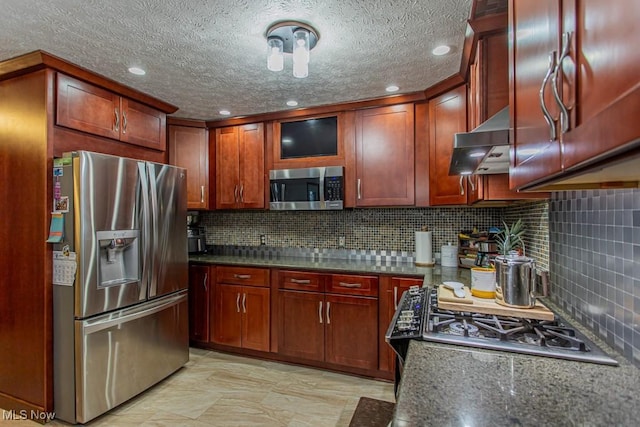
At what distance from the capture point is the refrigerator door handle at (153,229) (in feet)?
8.05

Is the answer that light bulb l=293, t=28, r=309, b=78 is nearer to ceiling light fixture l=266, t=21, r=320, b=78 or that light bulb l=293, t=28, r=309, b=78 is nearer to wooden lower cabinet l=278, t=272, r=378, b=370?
ceiling light fixture l=266, t=21, r=320, b=78

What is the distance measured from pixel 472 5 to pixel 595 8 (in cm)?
126

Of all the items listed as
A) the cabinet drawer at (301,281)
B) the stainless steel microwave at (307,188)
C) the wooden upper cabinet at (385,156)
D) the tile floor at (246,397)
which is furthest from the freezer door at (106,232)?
the wooden upper cabinet at (385,156)

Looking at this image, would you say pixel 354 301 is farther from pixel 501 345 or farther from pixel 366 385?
pixel 501 345

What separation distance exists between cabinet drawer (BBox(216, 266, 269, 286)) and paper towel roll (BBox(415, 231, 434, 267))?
4.56 feet

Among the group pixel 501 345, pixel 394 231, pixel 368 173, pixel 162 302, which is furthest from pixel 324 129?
pixel 501 345

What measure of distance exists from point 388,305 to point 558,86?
220 cm

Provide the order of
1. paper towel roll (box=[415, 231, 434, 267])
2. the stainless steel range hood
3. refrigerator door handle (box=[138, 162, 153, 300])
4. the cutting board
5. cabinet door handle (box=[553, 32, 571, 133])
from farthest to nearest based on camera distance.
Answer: paper towel roll (box=[415, 231, 434, 267]) < refrigerator door handle (box=[138, 162, 153, 300]) < the cutting board < the stainless steel range hood < cabinet door handle (box=[553, 32, 571, 133])

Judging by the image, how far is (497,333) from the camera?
119 centimetres

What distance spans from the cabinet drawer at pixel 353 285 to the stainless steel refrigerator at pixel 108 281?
133cm

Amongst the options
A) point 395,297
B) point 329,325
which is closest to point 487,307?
point 395,297

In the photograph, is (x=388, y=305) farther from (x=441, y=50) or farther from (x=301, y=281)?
(x=441, y=50)

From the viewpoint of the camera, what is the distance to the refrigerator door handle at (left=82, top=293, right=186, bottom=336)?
204 cm

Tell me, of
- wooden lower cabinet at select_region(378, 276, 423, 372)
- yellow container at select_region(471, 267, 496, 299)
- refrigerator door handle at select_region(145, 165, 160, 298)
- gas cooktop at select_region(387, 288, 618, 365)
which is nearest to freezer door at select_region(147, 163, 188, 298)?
refrigerator door handle at select_region(145, 165, 160, 298)
